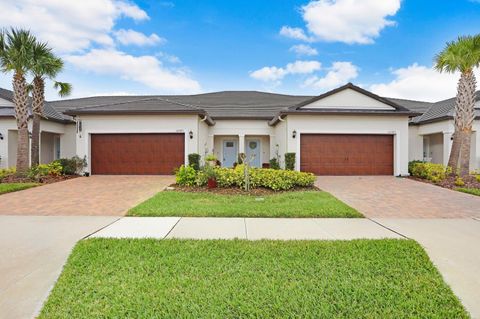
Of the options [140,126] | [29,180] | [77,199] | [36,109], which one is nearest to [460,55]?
[140,126]

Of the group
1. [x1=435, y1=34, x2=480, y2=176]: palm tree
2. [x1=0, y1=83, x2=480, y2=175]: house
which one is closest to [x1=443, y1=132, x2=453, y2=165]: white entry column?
[x1=0, y1=83, x2=480, y2=175]: house

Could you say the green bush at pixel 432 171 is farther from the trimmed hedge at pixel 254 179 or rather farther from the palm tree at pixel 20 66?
the palm tree at pixel 20 66

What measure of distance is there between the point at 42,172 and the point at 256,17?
45.2ft

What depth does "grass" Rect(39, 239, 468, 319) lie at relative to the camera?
2.54 metres

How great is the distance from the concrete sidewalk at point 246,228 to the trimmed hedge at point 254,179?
3875 mm

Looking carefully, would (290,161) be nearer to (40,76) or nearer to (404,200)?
(404,200)

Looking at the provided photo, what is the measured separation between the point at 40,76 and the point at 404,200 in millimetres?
17168

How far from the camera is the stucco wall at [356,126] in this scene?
13.9 m

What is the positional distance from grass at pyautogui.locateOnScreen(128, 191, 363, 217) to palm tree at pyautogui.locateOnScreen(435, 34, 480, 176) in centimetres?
899

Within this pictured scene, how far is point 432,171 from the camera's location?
11.9 m

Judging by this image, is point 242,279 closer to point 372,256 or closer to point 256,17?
point 372,256

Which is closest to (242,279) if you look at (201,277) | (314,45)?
(201,277)

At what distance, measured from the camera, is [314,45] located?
1750cm

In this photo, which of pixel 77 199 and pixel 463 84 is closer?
pixel 77 199
